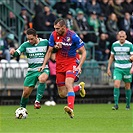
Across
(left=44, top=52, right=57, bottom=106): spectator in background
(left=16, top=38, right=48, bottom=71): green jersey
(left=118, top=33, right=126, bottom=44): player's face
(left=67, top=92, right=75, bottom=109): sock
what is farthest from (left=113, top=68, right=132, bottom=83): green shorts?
(left=67, top=92, right=75, bottom=109): sock

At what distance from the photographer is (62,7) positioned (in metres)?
30.6

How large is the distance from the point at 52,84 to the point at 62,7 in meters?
4.46

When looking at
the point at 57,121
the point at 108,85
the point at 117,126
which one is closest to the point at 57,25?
the point at 57,121

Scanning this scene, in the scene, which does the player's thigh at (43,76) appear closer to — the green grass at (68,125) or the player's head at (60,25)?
the player's head at (60,25)

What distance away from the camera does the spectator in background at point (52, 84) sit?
2650 cm

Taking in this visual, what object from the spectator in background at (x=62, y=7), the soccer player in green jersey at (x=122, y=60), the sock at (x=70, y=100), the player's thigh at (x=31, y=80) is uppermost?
the spectator in background at (x=62, y=7)

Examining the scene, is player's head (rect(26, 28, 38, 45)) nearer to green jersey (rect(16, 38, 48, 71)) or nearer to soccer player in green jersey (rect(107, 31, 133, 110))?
green jersey (rect(16, 38, 48, 71))

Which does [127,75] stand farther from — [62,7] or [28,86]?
[62,7]

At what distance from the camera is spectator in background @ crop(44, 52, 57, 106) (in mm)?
26500

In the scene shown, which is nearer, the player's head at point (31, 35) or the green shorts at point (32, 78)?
the player's head at point (31, 35)

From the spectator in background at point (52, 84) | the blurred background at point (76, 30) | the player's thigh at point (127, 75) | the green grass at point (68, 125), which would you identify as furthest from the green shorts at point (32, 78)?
the blurred background at point (76, 30)

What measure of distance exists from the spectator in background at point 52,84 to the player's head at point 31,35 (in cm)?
765

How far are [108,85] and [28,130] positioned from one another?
1463cm

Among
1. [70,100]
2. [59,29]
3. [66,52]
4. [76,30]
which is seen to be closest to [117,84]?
[66,52]
